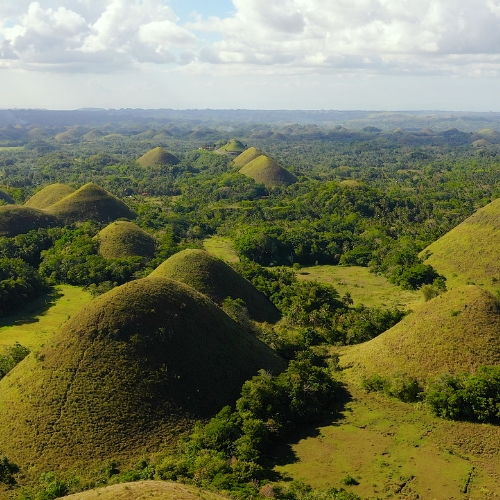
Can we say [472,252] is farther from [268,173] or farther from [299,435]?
[268,173]

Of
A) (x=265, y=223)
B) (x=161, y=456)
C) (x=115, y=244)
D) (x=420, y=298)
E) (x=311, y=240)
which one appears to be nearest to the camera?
(x=161, y=456)

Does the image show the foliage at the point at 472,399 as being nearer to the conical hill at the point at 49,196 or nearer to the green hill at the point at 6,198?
the conical hill at the point at 49,196

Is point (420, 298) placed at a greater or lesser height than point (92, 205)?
lesser

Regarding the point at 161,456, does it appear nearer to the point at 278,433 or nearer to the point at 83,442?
the point at 83,442

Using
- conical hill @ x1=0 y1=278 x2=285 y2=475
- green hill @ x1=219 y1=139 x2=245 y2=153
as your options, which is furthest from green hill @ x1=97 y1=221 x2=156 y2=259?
green hill @ x1=219 y1=139 x2=245 y2=153

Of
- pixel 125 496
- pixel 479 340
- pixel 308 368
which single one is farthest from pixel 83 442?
pixel 479 340

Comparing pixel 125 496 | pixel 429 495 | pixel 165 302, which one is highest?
pixel 165 302

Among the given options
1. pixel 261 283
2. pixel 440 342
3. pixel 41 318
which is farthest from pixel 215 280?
pixel 440 342
